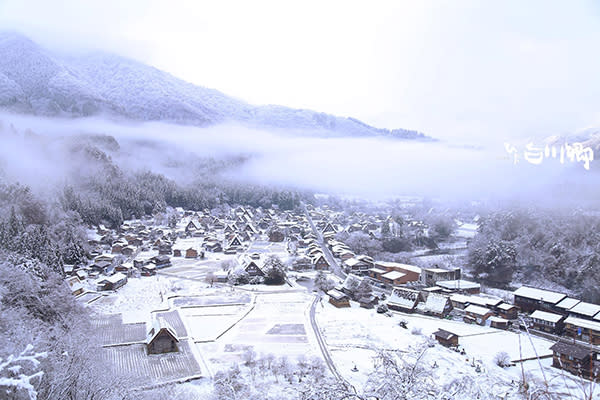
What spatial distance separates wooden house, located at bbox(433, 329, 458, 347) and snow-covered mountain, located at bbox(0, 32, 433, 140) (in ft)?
269

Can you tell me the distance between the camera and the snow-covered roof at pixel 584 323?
50.7 feet

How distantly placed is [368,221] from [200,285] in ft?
92.0

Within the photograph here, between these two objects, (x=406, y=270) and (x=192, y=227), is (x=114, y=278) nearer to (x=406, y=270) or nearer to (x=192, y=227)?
(x=406, y=270)

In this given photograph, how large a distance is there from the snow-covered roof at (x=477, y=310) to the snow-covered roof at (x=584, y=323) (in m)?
3.05

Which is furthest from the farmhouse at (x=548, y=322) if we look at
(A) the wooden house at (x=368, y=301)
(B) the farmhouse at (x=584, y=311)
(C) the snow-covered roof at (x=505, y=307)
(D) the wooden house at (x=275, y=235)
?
(D) the wooden house at (x=275, y=235)

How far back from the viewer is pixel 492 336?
50.6 ft

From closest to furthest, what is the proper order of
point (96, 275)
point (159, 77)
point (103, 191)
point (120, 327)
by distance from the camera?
point (120, 327)
point (96, 275)
point (103, 191)
point (159, 77)

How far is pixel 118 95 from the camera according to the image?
108562 millimetres

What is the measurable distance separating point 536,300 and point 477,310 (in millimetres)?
4080

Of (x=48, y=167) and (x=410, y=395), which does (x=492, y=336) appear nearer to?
(x=410, y=395)

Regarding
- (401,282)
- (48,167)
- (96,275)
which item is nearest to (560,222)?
(401,282)

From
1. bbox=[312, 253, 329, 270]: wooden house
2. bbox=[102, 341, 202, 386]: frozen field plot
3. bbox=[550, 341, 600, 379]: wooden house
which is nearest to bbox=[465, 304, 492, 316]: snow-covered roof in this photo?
bbox=[550, 341, 600, 379]: wooden house

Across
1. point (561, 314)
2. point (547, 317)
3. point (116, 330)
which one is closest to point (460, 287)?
point (561, 314)

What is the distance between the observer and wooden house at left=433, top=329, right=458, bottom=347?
13922 millimetres
